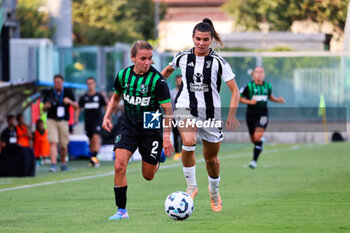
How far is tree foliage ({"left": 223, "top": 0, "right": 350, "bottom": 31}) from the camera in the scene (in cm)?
3838

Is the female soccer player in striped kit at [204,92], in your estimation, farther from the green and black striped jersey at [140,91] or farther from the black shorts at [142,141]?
the green and black striped jersey at [140,91]

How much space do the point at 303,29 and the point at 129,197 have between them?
34.0 m

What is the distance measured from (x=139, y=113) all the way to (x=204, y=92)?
3.24 ft

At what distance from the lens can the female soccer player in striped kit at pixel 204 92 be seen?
34.4 feet

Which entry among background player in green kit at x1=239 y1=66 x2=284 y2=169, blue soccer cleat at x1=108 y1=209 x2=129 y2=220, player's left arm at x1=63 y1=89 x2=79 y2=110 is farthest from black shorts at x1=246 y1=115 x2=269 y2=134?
blue soccer cleat at x1=108 y1=209 x2=129 y2=220

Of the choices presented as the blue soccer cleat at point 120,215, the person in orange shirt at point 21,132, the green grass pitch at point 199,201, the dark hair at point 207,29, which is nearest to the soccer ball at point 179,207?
the green grass pitch at point 199,201

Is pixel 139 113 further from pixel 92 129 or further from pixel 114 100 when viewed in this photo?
pixel 92 129

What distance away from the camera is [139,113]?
33.0 feet

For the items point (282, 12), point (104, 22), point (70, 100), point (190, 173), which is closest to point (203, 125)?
point (190, 173)

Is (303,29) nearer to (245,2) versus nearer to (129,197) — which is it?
(245,2)

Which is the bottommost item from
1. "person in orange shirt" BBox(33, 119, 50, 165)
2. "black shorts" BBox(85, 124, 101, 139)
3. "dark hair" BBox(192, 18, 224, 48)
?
"person in orange shirt" BBox(33, 119, 50, 165)

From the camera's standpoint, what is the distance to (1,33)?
25203mm

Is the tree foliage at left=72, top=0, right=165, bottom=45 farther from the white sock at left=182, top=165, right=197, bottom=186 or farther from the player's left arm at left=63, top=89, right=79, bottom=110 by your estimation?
the white sock at left=182, top=165, right=197, bottom=186

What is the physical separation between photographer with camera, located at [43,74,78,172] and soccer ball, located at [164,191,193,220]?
10604 mm
